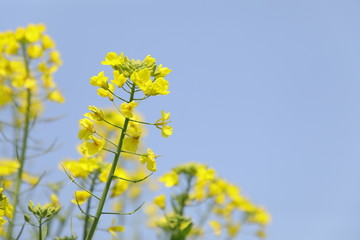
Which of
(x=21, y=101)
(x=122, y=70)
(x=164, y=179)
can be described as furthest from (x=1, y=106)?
(x=122, y=70)

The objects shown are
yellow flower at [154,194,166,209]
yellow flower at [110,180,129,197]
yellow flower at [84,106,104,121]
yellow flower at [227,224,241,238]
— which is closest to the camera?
yellow flower at [84,106,104,121]

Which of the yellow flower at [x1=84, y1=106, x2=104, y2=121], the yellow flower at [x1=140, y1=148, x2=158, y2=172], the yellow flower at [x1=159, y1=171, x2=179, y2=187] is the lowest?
the yellow flower at [x1=140, y1=148, x2=158, y2=172]

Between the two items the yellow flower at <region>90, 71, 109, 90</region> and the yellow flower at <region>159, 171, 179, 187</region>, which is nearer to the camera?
the yellow flower at <region>90, 71, 109, 90</region>

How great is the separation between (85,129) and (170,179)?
72.3 inches

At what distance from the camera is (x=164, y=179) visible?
13.4 feet

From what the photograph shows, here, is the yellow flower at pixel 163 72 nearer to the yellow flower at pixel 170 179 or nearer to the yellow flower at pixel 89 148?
the yellow flower at pixel 89 148

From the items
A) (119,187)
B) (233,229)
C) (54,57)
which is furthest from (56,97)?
(233,229)

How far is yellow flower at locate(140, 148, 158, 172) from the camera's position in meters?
2.29

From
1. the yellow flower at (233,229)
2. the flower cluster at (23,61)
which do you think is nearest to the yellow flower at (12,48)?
the flower cluster at (23,61)

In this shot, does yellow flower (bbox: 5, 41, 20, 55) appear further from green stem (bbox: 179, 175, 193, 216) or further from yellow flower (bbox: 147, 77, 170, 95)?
yellow flower (bbox: 147, 77, 170, 95)

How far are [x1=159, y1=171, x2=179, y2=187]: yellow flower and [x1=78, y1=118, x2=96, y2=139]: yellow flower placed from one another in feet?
5.68

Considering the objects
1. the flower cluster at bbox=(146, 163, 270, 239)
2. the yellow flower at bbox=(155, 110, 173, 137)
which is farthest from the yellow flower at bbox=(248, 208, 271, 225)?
the yellow flower at bbox=(155, 110, 173, 137)

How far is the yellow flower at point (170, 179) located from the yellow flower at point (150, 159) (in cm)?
170

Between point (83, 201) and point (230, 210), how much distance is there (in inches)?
112
